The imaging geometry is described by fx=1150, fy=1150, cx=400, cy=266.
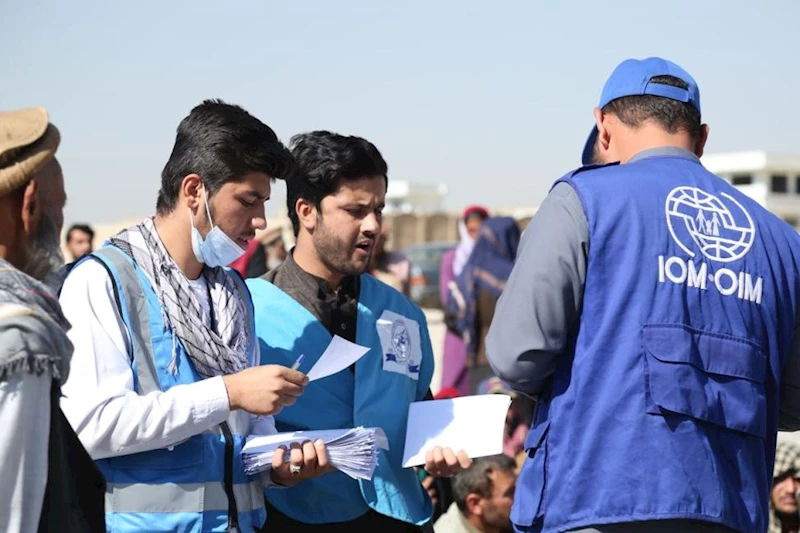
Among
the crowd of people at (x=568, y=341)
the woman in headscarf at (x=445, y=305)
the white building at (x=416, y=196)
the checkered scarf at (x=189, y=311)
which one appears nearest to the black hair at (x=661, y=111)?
the crowd of people at (x=568, y=341)

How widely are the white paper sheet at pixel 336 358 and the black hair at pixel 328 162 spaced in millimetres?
697

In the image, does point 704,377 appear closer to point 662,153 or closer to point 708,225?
point 708,225

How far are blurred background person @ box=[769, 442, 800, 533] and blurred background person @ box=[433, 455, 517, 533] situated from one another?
146 cm

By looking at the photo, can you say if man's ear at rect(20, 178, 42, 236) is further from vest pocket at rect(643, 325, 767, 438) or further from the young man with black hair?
vest pocket at rect(643, 325, 767, 438)

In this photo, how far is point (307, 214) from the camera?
401cm

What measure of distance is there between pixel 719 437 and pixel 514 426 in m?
4.44

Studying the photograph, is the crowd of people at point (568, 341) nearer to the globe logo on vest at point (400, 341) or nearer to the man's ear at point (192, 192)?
the man's ear at point (192, 192)

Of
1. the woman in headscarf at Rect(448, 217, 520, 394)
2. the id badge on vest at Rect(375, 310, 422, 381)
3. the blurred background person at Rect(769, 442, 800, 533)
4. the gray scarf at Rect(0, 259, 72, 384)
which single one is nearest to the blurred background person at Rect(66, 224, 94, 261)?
the woman in headscarf at Rect(448, 217, 520, 394)

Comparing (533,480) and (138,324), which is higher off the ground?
(138,324)

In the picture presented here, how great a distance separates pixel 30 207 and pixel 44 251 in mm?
92

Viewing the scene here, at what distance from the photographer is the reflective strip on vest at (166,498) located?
2.95 meters

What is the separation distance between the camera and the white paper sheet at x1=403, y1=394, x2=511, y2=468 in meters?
3.58

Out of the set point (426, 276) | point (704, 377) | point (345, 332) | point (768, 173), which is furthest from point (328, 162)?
point (768, 173)

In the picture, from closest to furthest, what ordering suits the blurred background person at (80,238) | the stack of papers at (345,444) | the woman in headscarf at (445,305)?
the stack of papers at (345,444), the woman in headscarf at (445,305), the blurred background person at (80,238)
